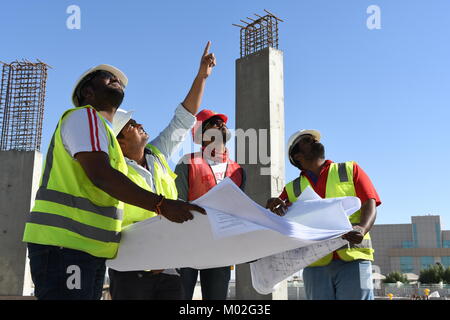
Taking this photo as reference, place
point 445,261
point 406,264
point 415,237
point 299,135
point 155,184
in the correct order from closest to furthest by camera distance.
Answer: point 155,184 → point 299,135 → point 445,261 → point 406,264 → point 415,237

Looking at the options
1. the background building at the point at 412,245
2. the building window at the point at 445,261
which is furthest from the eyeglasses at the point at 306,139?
the building window at the point at 445,261

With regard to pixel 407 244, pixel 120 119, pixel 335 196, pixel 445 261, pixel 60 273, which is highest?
pixel 120 119

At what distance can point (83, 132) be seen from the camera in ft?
5.32

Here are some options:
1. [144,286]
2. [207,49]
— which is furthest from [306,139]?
[144,286]

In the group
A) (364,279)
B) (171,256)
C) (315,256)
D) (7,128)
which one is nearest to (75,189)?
(171,256)

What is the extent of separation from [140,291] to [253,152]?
7727 millimetres

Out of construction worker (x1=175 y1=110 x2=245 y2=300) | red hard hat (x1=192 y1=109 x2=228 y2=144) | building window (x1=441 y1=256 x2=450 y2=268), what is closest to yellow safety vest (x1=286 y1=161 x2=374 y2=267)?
construction worker (x1=175 y1=110 x2=245 y2=300)

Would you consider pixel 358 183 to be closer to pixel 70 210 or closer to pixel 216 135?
pixel 216 135

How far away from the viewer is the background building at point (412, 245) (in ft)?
272

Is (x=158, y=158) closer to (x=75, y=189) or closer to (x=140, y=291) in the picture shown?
(x=140, y=291)

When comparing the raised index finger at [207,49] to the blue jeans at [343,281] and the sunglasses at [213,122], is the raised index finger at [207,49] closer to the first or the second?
the sunglasses at [213,122]

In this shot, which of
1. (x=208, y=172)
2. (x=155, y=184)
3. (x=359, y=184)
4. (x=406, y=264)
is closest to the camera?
(x=155, y=184)

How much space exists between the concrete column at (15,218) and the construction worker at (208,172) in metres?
13.1

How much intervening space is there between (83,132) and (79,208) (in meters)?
0.25
